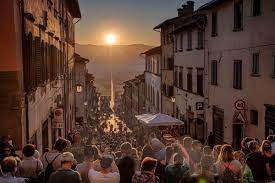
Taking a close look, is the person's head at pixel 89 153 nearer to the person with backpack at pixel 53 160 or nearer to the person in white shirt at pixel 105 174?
the person in white shirt at pixel 105 174

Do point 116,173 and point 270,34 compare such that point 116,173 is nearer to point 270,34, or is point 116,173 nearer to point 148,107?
point 270,34

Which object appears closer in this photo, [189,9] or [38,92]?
[38,92]

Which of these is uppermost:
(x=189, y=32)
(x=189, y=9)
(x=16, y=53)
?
(x=189, y=9)

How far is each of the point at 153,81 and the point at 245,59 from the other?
3232cm

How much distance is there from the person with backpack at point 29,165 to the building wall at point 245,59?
1142 cm

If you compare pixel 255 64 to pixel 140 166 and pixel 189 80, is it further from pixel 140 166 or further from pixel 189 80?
pixel 189 80

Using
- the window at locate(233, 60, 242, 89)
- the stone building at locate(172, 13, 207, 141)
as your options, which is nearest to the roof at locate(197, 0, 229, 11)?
the stone building at locate(172, 13, 207, 141)

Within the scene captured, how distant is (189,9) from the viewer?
4550 centimetres

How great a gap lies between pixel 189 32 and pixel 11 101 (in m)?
21.6

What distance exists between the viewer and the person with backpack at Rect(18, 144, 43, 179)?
8555 mm

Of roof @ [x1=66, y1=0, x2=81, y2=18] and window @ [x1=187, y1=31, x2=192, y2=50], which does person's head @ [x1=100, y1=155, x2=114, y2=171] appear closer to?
window @ [x1=187, y1=31, x2=192, y2=50]

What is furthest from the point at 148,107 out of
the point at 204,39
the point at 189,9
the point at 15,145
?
A: the point at 15,145

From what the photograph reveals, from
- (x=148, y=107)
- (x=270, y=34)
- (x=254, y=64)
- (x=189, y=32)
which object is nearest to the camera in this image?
(x=270, y=34)

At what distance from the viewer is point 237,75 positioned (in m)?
22.1
